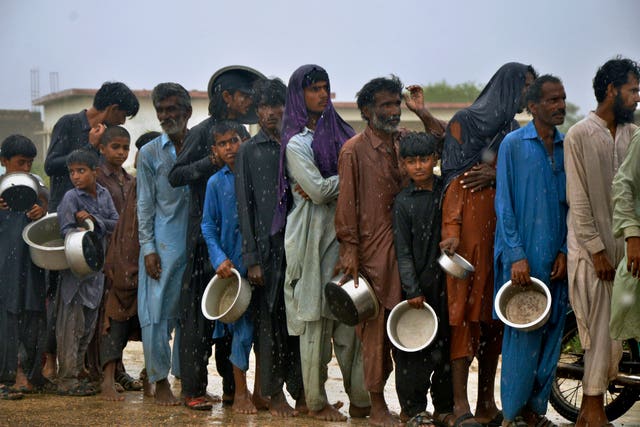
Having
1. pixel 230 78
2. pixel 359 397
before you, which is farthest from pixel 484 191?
pixel 230 78

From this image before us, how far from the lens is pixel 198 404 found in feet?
26.6

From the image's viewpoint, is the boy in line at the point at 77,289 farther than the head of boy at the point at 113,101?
No

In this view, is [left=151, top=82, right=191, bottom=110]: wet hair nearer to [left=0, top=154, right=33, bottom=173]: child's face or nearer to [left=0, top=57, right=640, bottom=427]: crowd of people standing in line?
[left=0, top=57, right=640, bottom=427]: crowd of people standing in line

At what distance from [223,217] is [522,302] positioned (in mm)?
2426

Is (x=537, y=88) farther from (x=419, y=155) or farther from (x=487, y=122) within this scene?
(x=419, y=155)

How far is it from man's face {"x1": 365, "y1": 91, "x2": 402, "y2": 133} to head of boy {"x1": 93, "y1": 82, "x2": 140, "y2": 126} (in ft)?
9.82

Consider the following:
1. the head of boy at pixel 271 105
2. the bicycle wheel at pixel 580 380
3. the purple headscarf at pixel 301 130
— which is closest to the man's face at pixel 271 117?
the head of boy at pixel 271 105

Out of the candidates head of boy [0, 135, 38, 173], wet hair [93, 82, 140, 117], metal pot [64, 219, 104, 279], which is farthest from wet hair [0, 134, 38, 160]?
metal pot [64, 219, 104, 279]

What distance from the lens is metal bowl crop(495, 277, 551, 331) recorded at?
261 inches

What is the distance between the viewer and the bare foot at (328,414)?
24.9ft

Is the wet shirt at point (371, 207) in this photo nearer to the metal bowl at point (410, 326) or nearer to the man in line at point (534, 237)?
the metal bowl at point (410, 326)

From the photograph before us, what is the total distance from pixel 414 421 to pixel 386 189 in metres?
1.52

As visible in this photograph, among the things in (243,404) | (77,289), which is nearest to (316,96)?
(243,404)

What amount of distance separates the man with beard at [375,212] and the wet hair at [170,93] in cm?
176
